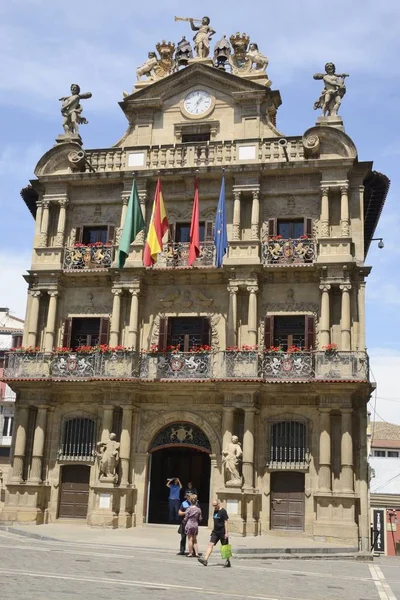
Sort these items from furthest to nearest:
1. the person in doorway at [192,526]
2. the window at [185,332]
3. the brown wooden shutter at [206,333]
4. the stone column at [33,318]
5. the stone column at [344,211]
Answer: the stone column at [33,318]
the window at [185,332]
the brown wooden shutter at [206,333]
the stone column at [344,211]
the person in doorway at [192,526]

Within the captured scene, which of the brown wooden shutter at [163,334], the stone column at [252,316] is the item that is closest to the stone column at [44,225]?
the brown wooden shutter at [163,334]

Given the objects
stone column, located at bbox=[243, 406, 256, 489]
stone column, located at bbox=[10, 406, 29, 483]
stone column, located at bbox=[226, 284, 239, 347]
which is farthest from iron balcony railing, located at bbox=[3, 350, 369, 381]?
stone column, located at bbox=[10, 406, 29, 483]

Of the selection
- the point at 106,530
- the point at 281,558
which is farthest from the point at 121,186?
the point at 281,558

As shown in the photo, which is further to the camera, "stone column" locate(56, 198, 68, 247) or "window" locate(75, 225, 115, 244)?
"window" locate(75, 225, 115, 244)

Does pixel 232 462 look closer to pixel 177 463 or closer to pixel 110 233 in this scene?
pixel 177 463

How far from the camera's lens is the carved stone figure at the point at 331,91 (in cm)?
3156

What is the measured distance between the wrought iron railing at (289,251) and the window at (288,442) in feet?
20.3

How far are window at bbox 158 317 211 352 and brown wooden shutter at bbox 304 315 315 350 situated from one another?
3.80 metres

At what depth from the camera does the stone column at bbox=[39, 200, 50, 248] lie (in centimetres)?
3209

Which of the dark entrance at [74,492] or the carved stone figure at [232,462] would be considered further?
the dark entrance at [74,492]

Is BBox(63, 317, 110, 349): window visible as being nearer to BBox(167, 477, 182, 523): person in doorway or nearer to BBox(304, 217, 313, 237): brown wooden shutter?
BBox(167, 477, 182, 523): person in doorway

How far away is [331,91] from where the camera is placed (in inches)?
1242

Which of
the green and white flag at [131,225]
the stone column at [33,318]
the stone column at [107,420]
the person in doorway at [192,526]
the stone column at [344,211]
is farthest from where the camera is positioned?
the stone column at [33,318]

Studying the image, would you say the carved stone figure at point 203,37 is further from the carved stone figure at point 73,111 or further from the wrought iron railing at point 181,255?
the wrought iron railing at point 181,255
